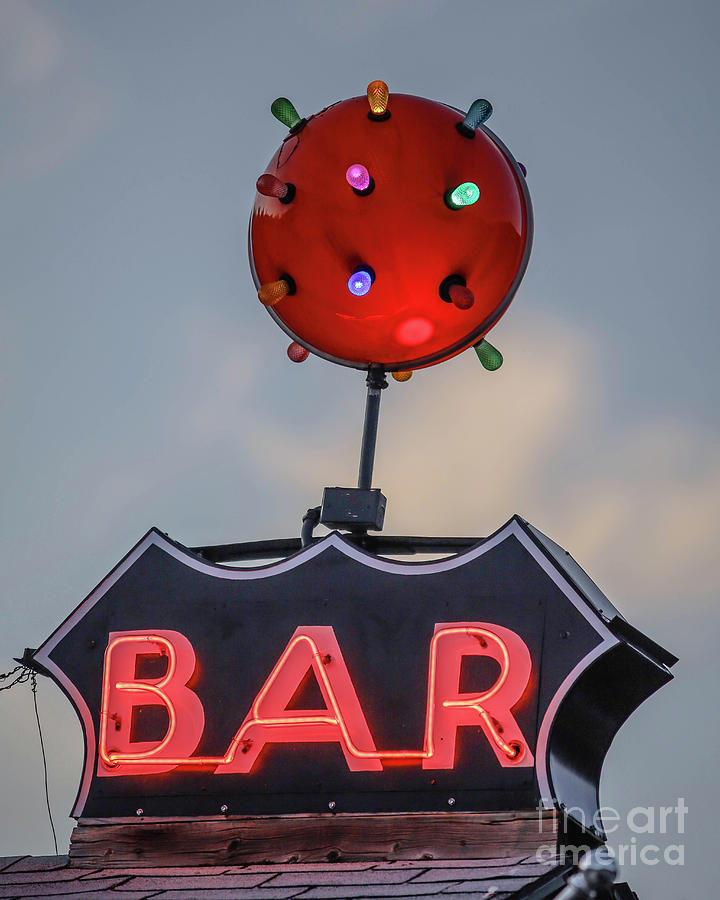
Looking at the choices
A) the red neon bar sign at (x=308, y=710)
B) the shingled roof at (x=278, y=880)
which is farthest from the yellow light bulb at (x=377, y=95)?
the shingled roof at (x=278, y=880)

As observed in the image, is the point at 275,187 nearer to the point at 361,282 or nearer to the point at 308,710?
the point at 361,282

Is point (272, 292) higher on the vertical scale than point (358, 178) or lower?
lower

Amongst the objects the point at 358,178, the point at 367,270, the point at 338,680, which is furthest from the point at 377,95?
the point at 338,680

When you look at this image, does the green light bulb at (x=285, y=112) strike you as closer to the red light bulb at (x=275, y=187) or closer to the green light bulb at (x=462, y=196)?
the red light bulb at (x=275, y=187)

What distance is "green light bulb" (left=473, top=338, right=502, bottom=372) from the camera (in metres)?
9.72

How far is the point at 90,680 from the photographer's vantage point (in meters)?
9.01

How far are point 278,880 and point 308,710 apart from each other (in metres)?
1.20

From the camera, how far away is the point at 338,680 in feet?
27.7

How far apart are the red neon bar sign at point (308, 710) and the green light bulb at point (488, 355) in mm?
2220

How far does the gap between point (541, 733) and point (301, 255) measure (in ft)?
12.1

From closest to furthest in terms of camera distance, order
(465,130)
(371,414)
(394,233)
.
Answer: (394,233) → (465,130) → (371,414)

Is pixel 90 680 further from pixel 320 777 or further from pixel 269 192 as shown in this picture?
pixel 269 192

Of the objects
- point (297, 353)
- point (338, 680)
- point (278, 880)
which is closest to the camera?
point (278, 880)

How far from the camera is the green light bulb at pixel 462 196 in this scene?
29.6ft
